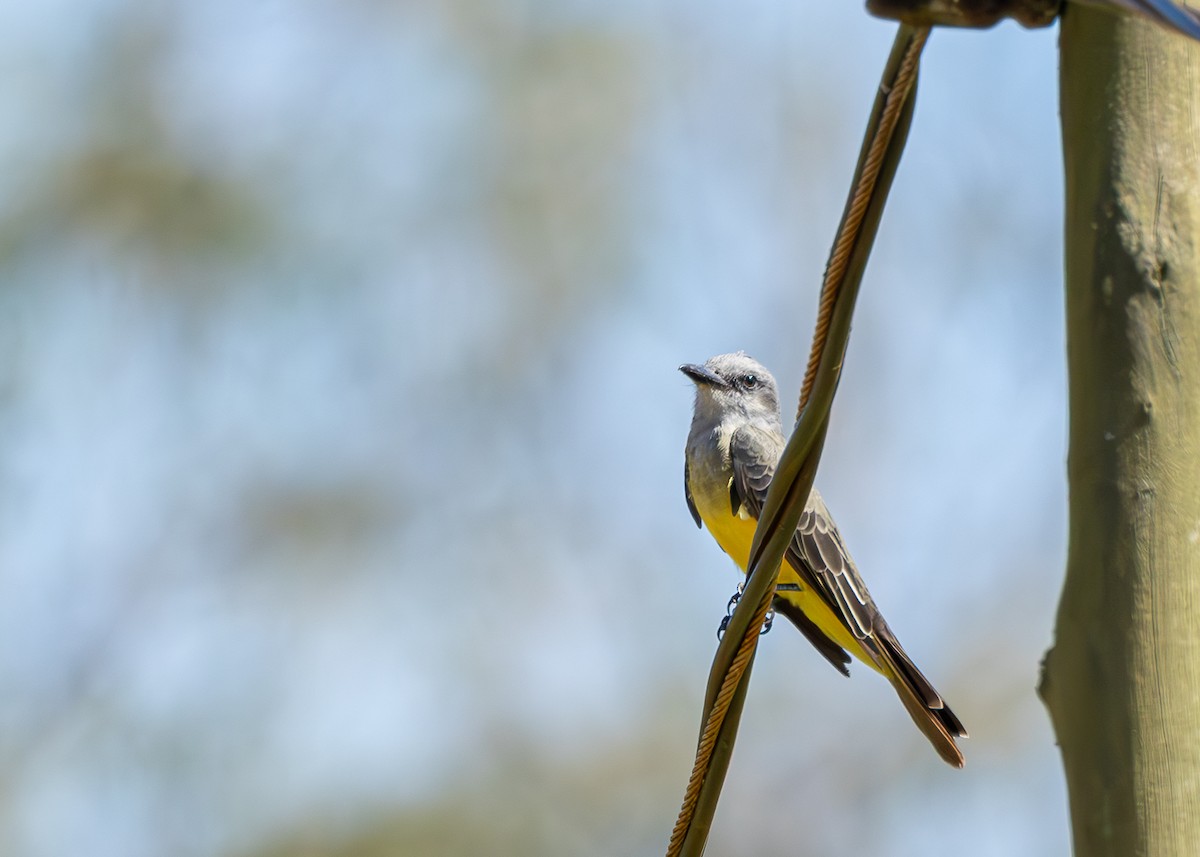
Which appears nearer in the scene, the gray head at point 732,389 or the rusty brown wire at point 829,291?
the rusty brown wire at point 829,291

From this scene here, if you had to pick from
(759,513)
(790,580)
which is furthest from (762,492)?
(759,513)

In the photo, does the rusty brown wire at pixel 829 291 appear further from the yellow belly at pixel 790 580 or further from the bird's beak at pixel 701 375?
the bird's beak at pixel 701 375

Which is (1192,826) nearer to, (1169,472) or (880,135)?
(1169,472)

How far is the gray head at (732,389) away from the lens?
7.51 meters

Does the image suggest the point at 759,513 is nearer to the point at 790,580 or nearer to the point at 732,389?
the point at 790,580

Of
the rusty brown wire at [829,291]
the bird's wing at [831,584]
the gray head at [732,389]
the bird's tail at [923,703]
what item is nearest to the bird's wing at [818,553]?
the bird's wing at [831,584]

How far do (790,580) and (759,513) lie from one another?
2.69ft

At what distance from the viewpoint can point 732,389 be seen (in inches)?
301

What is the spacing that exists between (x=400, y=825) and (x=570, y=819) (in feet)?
5.11

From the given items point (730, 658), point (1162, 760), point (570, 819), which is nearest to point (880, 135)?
point (730, 658)

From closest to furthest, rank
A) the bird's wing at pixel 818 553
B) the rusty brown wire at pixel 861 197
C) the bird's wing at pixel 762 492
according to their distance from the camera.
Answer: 1. the rusty brown wire at pixel 861 197
2. the bird's wing at pixel 818 553
3. the bird's wing at pixel 762 492

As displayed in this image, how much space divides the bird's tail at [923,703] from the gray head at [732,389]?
6.28 ft

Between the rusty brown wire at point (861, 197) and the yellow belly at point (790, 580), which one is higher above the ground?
the yellow belly at point (790, 580)

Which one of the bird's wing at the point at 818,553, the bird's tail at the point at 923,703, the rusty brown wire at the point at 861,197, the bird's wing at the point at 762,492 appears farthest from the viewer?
the bird's wing at the point at 762,492
